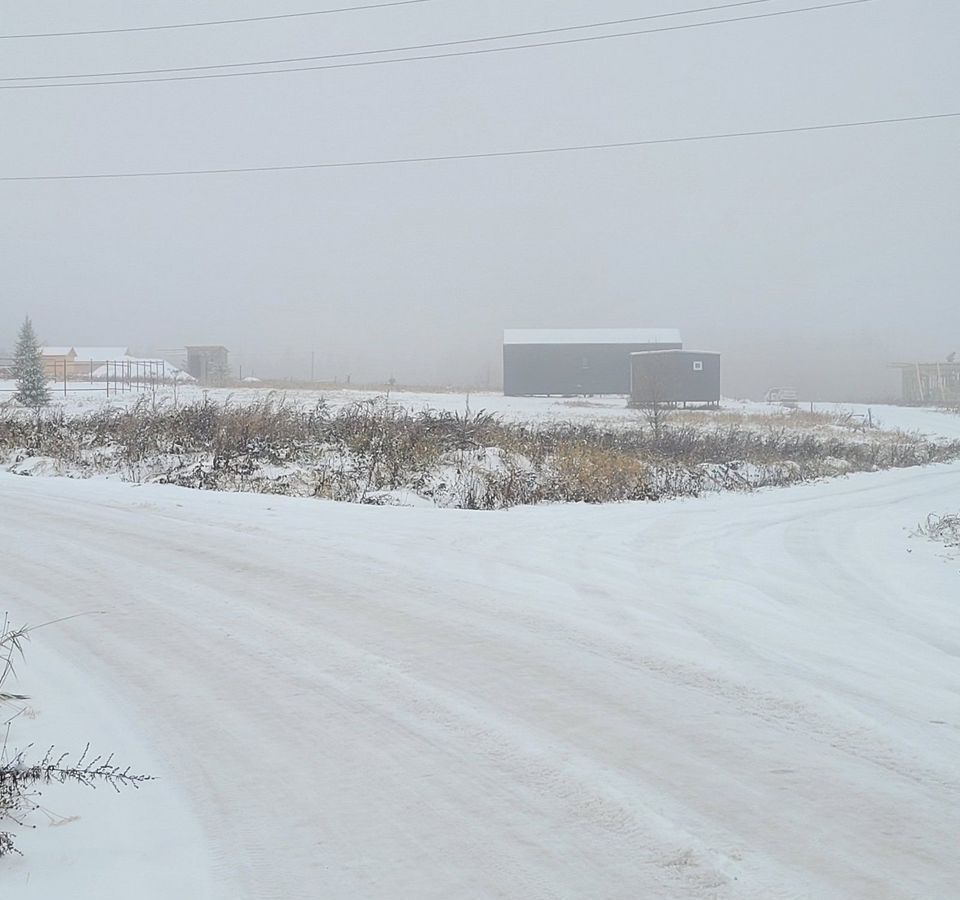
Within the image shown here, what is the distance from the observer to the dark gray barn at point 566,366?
65.6 meters

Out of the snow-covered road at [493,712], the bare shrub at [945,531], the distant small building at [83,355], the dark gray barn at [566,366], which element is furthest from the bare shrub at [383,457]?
the distant small building at [83,355]

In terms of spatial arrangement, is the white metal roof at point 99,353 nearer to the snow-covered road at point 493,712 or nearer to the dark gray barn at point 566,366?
the dark gray barn at point 566,366

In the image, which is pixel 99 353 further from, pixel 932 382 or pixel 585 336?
pixel 932 382

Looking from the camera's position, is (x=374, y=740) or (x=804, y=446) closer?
(x=374, y=740)

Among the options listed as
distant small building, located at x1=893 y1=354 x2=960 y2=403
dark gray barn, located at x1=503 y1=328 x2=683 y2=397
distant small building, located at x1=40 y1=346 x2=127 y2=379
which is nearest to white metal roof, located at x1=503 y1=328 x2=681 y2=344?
dark gray barn, located at x1=503 y1=328 x2=683 y2=397

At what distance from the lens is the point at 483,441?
16766mm

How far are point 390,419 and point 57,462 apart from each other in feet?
19.7

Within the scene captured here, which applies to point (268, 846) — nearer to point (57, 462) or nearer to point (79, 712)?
point (79, 712)

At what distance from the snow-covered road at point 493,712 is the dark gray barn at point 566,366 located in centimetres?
5714

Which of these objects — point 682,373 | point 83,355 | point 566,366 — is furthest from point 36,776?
point 83,355

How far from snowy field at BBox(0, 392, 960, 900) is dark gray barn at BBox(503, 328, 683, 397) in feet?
188

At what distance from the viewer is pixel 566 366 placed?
65.7 m

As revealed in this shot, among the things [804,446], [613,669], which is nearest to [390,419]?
[804,446]

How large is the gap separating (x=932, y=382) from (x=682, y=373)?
1656 inches
